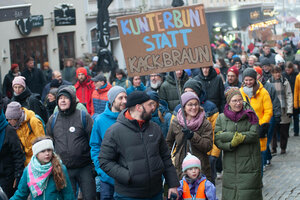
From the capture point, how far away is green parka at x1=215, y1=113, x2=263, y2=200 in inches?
326

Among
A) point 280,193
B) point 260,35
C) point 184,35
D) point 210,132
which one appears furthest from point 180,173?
point 260,35

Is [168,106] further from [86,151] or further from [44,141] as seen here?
[44,141]

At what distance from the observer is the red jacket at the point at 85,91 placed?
42.5ft

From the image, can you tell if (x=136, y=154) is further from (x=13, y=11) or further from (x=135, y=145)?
(x=13, y=11)

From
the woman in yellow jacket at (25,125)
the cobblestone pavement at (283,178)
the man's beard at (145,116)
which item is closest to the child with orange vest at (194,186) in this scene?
the man's beard at (145,116)

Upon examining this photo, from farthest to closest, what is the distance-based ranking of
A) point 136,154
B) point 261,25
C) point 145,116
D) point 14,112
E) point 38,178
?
1. point 261,25
2. point 14,112
3. point 38,178
4. point 145,116
5. point 136,154

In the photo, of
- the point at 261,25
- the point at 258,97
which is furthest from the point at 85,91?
the point at 261,25

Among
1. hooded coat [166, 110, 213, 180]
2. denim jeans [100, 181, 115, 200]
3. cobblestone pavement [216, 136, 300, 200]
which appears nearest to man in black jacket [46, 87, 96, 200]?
denim jeans [100, 181, 115, 200]

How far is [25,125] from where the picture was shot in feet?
29.1

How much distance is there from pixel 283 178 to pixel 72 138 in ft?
14.3

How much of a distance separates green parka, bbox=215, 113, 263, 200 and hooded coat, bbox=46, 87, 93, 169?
159 centimetres

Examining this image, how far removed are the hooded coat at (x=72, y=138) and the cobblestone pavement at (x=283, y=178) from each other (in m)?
2.59

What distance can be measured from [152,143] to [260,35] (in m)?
26.4

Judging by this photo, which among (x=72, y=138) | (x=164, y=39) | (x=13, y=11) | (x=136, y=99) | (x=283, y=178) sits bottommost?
(x=283, y=178)
